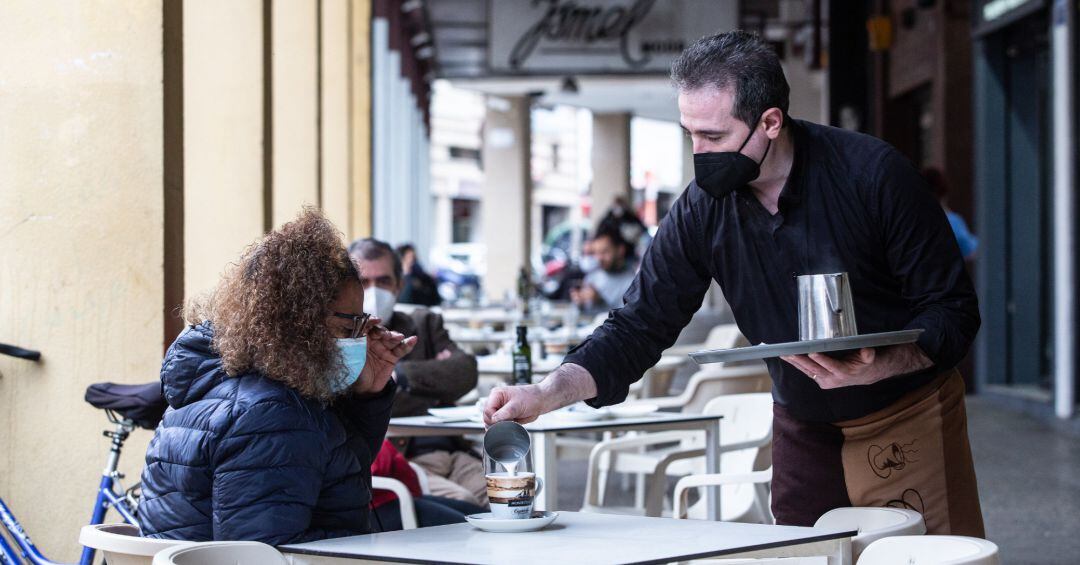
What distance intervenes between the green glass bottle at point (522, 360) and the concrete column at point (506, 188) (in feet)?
62.0

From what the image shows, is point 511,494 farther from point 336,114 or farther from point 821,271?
point 336,114

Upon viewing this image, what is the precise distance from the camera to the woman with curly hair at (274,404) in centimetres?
233

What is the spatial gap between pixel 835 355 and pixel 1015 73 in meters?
8.44

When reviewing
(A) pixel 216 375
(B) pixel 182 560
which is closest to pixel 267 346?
(A) pixel 216 375

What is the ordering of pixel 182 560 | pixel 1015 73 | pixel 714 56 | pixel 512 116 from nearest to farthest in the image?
1. pixel 182 560
2. pixel 714 56
3. pixel 1015 73
4. pixel 512 116

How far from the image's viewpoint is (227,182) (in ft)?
18.0

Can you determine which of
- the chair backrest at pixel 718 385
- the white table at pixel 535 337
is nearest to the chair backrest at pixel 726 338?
the white table at pixel 535 337

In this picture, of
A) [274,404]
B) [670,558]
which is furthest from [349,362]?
[670,558]

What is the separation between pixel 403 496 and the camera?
345cm

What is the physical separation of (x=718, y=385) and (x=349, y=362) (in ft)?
10.3

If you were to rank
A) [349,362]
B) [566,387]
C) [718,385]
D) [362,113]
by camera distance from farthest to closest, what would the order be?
1. [362,113]
2. [718,385]
3. [566,387]
4. [349,362]

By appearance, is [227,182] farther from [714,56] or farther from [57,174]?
[714,56]

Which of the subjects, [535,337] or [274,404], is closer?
[274,404]

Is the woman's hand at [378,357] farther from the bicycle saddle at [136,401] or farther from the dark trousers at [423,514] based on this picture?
the bicycle saddle at [136,401]
